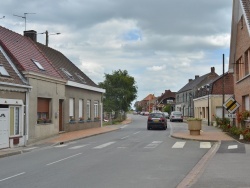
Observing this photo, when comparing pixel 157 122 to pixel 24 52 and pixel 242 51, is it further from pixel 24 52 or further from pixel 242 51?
pixel 24 52

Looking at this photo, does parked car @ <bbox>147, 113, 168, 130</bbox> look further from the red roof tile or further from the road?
the road

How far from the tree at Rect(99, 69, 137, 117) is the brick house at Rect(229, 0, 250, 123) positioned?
3535 cm

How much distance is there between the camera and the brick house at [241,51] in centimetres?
2353

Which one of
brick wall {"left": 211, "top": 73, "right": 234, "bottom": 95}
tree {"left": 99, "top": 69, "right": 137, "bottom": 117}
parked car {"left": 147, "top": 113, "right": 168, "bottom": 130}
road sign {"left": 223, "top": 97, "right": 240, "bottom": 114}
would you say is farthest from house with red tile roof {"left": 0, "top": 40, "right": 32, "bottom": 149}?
tree {"left": 99, "top": 69, "right": 137, "bottom": 117}

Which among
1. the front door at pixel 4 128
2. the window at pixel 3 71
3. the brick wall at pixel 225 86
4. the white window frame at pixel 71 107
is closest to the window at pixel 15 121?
the front door at pixel 4 128

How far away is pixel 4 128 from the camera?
1884 cm

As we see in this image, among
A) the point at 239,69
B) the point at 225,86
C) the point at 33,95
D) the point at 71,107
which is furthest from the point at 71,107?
the point at 225,86

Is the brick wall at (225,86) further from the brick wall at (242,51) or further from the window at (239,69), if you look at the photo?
the brick wall at (242,51)

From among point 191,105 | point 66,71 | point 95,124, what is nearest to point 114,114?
point 191,105

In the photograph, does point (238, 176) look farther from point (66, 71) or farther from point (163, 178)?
point (66, 71)

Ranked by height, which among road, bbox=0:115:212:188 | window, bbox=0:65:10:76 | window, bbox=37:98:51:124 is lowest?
road, bbox=0:115:212:188

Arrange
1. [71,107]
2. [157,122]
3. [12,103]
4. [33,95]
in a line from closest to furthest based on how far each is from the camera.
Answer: [12,103], [33,95], [71,107], [157,122]

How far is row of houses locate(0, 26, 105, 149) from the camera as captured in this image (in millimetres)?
19656

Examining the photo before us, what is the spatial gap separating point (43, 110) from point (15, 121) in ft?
14.0
